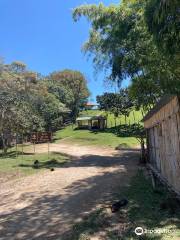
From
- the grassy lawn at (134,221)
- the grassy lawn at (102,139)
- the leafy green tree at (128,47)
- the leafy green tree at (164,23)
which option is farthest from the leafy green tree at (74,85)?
the leafy green tree at (164,23)

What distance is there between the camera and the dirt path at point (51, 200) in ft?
22.2

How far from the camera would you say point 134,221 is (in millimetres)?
6707

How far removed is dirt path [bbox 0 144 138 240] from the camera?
6.76 meters

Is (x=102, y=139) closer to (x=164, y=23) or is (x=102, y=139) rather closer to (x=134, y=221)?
(x=134, y=221)

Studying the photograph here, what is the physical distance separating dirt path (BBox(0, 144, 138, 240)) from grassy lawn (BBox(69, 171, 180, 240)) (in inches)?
16.4

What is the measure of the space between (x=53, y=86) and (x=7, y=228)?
41683 mm

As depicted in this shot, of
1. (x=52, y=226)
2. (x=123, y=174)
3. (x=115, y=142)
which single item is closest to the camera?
(x=52, y=226)

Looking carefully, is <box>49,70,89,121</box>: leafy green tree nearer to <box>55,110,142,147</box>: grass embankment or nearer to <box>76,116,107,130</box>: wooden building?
<box>76,116,107,130</box>: wooden building

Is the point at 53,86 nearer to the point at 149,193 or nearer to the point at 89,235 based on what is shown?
the point at 149,193

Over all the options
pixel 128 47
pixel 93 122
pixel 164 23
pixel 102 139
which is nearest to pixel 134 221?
pixel 164 23

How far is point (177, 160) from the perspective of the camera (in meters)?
8.27

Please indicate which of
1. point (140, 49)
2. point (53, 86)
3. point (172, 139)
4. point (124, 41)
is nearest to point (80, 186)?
point (172, 139)

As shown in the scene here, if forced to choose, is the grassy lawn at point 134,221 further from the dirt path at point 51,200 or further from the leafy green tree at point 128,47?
the leafy green tree at point 128,47

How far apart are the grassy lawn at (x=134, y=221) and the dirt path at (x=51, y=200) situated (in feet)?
1.36
